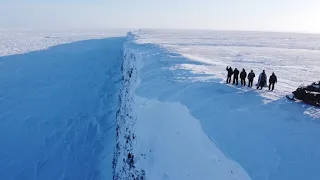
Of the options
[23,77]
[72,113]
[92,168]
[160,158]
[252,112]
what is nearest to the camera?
[160,158]

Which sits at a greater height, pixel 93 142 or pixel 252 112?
pixel 252 112

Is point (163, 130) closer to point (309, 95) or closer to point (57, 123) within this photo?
point (309, 95)

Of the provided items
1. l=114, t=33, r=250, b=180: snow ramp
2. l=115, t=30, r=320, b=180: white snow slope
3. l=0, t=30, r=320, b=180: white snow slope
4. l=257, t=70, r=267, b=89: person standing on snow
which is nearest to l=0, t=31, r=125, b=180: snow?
l=0, t=30, r=320, b=180: white snow slope

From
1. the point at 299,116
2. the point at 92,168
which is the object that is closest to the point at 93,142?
the point at 92,168

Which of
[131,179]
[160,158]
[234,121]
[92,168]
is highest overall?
[234,121]

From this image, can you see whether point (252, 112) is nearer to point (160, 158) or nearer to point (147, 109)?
point (160, 158)

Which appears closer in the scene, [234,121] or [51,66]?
[234,121]

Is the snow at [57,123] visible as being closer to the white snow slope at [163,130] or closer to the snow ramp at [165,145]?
the white snow slope at [163,130]
